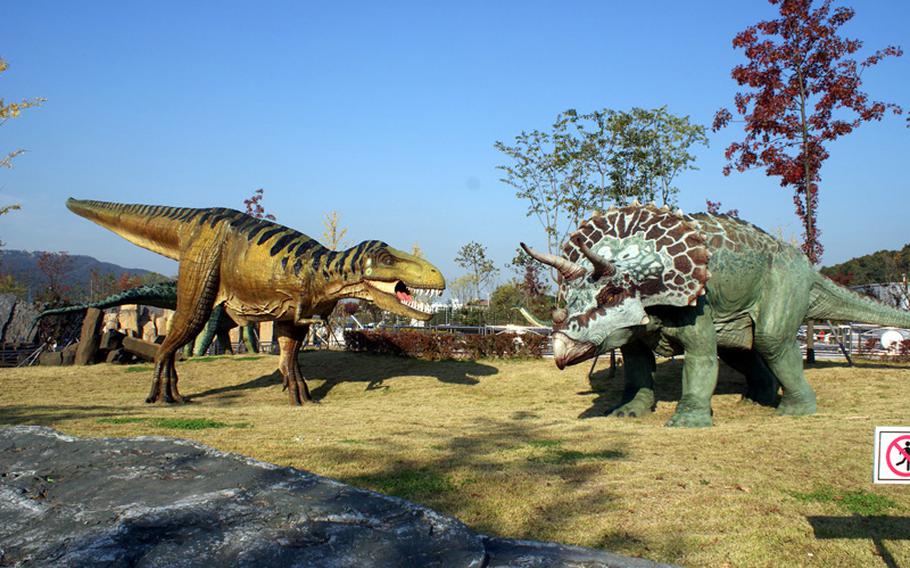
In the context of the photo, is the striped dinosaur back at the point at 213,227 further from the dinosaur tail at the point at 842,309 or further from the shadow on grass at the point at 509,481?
the dinosaur tail at the point at 842,309

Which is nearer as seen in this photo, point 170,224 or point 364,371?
point 170,224

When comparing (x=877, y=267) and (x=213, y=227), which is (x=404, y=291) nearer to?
(x=213, y=227)

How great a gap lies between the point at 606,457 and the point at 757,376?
4992 mm

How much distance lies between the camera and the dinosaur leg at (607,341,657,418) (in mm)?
9969

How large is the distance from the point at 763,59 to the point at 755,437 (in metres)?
9.45

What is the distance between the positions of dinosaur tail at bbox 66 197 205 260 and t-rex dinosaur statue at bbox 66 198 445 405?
0.02 m

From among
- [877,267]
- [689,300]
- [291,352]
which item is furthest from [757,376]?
[877,267]

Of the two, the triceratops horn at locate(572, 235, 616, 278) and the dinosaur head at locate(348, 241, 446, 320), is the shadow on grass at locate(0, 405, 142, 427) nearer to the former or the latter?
the dinosaur head at locate(348, 241, 446, 320)

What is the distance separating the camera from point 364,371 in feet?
51.2

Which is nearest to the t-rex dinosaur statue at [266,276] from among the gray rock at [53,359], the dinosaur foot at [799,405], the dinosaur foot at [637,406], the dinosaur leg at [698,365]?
the dinosaur foot at [637,406]

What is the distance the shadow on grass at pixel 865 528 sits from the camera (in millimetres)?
4637

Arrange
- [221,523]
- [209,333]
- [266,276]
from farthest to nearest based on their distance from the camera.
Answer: [209,333]
[266,276]
[221,523]

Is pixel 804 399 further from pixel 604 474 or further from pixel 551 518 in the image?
pixel 551 518

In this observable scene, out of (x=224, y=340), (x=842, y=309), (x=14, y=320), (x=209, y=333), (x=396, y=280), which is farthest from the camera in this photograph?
(x=14, y=320)
